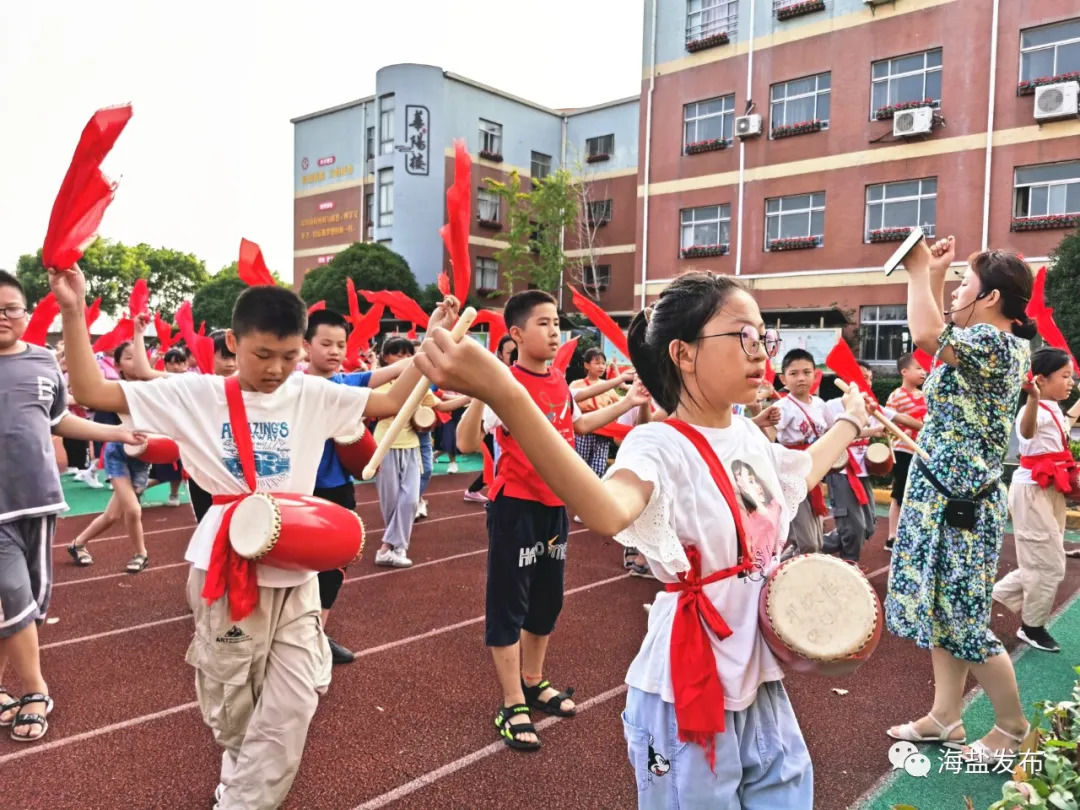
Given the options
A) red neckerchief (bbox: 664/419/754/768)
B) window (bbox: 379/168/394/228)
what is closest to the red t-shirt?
red neckerchief (bbox: 664/419/754/768)

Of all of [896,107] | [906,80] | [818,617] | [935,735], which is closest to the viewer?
[818,617]

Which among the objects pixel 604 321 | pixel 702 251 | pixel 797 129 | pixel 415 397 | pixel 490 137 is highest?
pixel 490 137

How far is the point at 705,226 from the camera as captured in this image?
2230cm

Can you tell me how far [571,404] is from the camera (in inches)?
154

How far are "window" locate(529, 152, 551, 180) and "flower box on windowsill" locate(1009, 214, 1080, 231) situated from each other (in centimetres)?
1891

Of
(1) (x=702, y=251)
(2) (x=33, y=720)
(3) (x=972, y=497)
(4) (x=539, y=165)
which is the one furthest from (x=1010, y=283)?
(4) (x=539, y=165)

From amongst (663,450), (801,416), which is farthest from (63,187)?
(801,416)

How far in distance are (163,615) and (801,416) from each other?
448 centimetres

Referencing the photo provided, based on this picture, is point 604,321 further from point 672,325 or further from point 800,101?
point 800,101

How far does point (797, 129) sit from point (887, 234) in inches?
144

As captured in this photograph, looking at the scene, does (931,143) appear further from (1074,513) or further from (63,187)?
(63,187)

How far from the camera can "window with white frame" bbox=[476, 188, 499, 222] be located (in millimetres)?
30078

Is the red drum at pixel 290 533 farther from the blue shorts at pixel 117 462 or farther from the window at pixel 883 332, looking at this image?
the window at pixel 883 332

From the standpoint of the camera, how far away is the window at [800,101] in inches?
781
